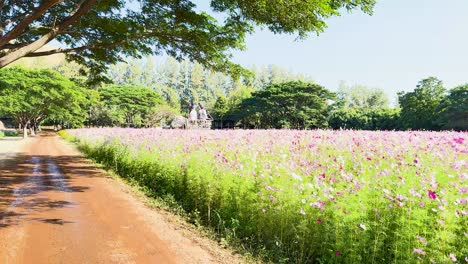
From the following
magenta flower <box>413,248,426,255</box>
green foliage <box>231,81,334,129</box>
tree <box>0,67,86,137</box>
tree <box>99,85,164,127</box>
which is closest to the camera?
magenta flower <box>413,248,426,255</box>

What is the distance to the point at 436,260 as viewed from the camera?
11.8ft

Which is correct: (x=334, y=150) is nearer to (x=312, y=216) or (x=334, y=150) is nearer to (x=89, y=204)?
(x=312, y=216)

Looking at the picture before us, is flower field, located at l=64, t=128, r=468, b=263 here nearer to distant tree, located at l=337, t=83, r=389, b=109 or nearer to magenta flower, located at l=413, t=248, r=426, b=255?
magenta flower, located at l=413, t=248, r=426, b=255

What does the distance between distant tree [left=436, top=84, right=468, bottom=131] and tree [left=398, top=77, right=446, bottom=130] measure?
333 centimetres

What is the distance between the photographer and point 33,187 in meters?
11.5

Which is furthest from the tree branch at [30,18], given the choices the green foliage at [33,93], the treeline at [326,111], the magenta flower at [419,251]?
the treeline at [326,111]

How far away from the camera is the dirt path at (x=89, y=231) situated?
559 cm

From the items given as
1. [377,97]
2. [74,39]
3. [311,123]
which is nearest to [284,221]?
[74,39]

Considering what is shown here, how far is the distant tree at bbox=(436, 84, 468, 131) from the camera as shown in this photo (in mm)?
41906

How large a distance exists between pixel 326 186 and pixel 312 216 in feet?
1.53

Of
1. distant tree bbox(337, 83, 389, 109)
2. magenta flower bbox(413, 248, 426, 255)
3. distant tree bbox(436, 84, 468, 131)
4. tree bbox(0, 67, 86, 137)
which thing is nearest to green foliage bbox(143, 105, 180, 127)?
tree bbox(0, 67, 86, 137)

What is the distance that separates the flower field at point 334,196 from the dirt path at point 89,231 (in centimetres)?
84

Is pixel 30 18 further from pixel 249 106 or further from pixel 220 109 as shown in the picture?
pixel 220 109

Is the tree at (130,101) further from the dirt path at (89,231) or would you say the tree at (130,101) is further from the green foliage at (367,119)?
the dirt path at (89,231)
